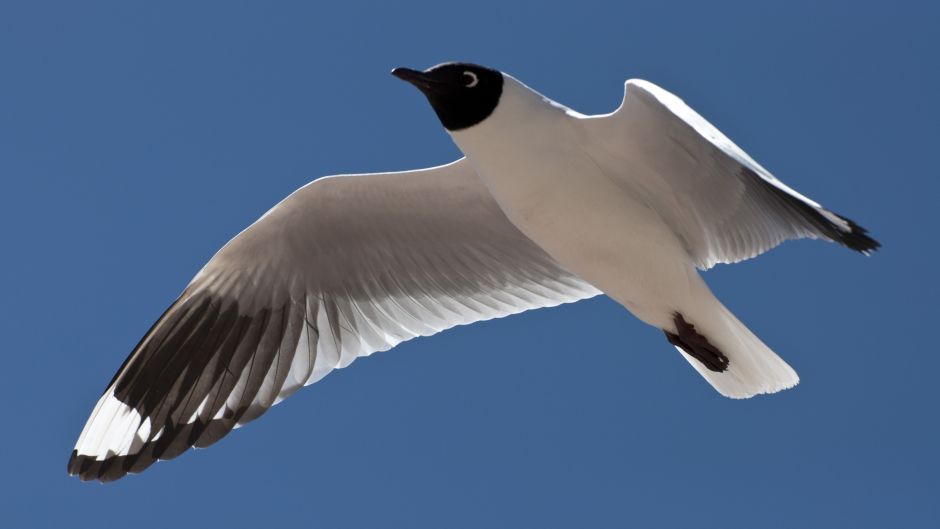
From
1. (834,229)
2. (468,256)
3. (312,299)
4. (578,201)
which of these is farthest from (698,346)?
(312,299)

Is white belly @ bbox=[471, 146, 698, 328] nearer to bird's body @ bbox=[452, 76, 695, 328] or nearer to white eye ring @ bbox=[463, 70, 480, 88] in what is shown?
bird's body @ bbox=[452, 76, 695, 328]

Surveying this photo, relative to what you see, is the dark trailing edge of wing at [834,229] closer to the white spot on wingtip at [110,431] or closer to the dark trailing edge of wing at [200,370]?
the dark trailing edge of wing at [200,370]

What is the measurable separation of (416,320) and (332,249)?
0.40 meters

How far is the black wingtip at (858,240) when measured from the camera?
3.35 metres

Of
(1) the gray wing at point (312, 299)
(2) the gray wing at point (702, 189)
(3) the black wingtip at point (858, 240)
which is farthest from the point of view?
(1) the gray wing at point (312, 299)

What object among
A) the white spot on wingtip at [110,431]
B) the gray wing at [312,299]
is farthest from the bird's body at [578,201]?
the white spot on wingtip at [110,431]

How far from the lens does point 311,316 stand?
486 cm

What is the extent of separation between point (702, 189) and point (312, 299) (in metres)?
1.51

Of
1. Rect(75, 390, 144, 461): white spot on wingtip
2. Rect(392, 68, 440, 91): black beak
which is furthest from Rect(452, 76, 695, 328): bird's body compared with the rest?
Rect(75, 390, 144, 461): white spot on wingtip

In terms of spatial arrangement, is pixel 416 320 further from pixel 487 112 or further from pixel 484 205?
pixel 487 112

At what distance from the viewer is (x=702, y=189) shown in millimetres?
4152

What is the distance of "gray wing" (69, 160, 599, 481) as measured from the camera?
465 cm

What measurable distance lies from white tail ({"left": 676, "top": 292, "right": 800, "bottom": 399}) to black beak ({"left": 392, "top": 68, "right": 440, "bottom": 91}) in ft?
3.46

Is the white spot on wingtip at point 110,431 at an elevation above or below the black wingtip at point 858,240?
below
